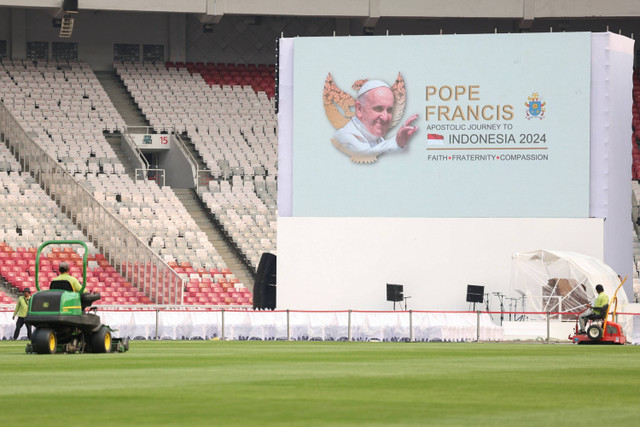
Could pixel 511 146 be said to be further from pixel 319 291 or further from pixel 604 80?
pixel 319 291

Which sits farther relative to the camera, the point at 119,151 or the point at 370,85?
the point at 119,151

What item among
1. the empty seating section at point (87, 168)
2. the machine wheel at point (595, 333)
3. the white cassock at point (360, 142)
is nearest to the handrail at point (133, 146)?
the empty seating section at point (87, 168)

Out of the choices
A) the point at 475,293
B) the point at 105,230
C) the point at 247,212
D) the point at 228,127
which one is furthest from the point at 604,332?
the point at 228,127

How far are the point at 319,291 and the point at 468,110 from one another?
6672 millimetres

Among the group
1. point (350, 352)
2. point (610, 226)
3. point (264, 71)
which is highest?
point (264, 71)

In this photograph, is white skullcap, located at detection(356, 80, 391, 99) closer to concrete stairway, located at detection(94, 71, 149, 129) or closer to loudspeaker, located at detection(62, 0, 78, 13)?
loudspeaker, located at detection(62, 0, 78, 13)

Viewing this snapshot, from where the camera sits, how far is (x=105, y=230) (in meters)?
43.3

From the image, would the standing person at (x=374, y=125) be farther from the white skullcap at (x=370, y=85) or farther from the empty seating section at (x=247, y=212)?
the empty seating section at (x=247, y=212)

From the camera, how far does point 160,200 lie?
48.4m

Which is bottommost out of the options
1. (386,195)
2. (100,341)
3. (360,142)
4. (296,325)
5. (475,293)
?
(296,325)

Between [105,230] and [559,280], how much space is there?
15381 mm

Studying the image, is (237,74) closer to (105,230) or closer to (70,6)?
(70,6)

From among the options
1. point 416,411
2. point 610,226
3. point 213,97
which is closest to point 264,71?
point 213,97

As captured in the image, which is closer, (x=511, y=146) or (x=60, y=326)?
(x=60, y=326)
